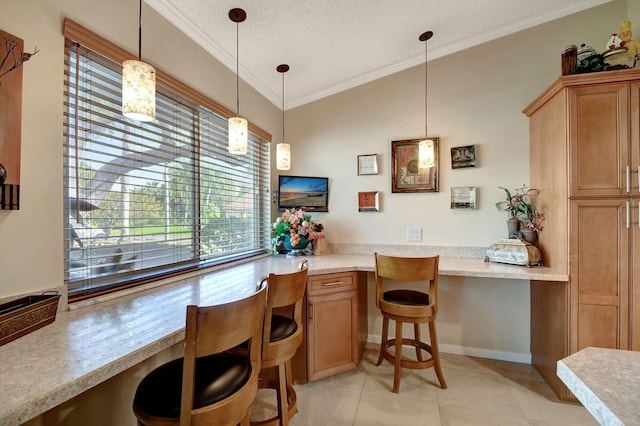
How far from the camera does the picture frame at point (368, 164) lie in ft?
9.11

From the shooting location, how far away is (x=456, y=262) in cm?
230

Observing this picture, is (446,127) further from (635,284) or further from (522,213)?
(635,284)

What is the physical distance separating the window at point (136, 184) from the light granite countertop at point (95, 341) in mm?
178

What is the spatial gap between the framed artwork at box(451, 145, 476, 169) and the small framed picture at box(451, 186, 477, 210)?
0.68 ft

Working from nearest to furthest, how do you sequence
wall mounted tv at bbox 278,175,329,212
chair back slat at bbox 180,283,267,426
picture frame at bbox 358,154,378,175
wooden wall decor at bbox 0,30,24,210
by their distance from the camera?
chair back slat at bbox 180,283,267,426
wooden wall decor at bbox 0,30,24,210
picture frame at bbox 358,154,378,175
wall mounted tv at bbox 278,175,329,212

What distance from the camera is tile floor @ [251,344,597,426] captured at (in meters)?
1.69

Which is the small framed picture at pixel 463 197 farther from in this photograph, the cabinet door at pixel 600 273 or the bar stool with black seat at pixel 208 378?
the bar stool with black seat at pixel 208 378

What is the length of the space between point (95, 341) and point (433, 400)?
203 centimetres

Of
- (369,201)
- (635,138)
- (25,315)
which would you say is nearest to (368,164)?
(369,201)

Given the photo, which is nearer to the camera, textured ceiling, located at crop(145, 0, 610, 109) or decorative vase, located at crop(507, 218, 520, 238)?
textured ceiling, located at crop(145, 0, 610, 109)

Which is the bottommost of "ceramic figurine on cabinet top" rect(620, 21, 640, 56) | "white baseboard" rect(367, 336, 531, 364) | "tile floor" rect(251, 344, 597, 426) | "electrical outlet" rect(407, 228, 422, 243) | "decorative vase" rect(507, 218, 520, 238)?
"tile floor" rect(251, 344, 597, 426)

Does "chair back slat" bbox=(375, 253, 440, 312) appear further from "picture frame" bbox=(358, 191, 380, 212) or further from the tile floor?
"picture frame" bbox=(358, 191, 380, 212)

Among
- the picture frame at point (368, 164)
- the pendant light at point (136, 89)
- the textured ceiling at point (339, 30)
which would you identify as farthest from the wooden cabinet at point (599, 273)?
the pendant light at point (136, 89)

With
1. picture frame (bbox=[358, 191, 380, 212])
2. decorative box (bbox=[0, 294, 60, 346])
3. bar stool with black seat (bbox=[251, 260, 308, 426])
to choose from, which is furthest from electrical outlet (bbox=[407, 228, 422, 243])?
decorative box (bbox=[0, 294, 60, 346])
